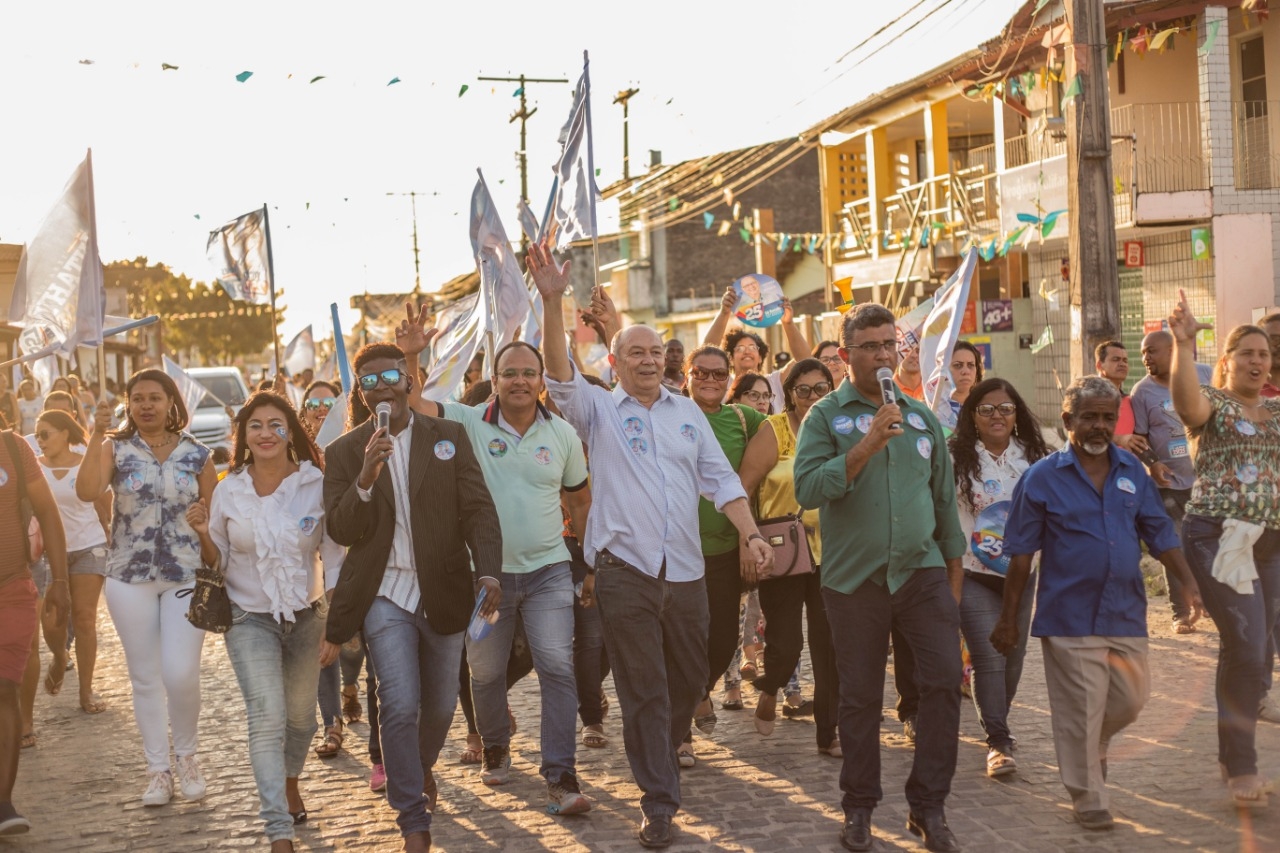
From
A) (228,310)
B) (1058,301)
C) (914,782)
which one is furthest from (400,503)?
(228,310)

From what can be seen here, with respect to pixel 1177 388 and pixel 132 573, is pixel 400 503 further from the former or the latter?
pixel 1177 388

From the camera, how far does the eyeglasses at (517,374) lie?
6.74 meters

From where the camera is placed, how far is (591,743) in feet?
25.6

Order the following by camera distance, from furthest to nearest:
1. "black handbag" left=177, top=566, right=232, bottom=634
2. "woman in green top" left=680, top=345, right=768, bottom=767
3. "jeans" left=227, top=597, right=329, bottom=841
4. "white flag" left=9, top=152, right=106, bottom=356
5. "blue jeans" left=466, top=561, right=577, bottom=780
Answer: "white flag" left=9, top=152, right=106, bottom=356 < "woman in green top" left=680, top=345, right=768, bottom=767 < "blue jeans" left=466, top=561, right=577, bottom=780 < "black handbag" left=177, top=566, right=232, bottom=634 < "jeans" left=227, top=597, right=329, bottom=841

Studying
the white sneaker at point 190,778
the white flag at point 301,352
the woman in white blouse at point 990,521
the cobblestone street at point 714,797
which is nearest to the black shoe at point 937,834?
the cobblestone street at point 714,797

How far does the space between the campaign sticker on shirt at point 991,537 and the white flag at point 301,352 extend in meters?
21.8

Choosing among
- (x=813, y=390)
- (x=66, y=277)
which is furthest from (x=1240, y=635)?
(x=66, y=277)

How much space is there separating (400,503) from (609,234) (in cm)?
4439

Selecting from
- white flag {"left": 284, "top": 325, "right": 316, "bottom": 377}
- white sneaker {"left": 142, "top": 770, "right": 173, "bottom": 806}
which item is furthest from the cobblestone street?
white flag {"left": 284, "top": 325, "right": 316, "bottom": 377}

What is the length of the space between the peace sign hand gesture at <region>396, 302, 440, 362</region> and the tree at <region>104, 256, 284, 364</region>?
A: 74.2 m

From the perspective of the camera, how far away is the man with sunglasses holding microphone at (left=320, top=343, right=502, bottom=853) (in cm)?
575

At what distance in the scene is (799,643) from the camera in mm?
7430

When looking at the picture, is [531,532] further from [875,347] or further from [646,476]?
[875,347]

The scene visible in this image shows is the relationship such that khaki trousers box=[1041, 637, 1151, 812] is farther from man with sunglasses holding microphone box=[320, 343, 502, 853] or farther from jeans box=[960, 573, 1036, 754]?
man with sunglasses holding microphone box=[320, 343, 502, 853]
